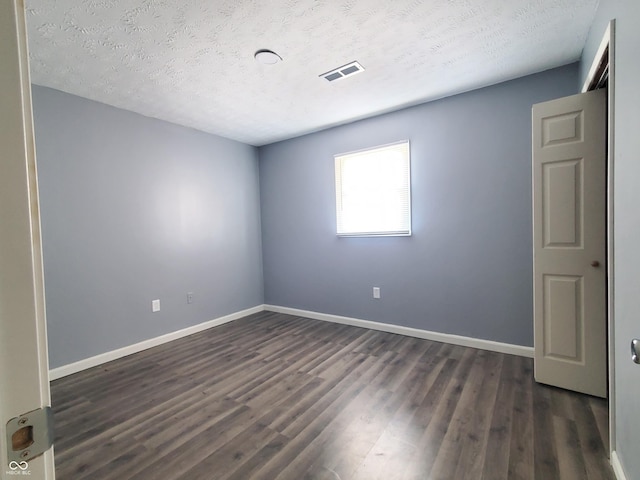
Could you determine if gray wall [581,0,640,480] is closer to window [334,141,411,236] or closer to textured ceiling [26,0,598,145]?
textured ceiling [26,0,598,145]

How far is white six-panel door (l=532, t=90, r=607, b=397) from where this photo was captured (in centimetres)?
204

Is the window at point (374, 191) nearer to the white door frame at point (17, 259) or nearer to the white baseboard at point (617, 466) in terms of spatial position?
the white baseboard at point (617, 466)

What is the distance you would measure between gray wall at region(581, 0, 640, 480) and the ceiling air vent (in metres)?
1.56

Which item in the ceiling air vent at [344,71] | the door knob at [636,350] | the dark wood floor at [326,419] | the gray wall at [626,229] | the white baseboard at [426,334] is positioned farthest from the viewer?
the white baseboard at [426,334]

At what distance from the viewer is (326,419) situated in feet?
6.45

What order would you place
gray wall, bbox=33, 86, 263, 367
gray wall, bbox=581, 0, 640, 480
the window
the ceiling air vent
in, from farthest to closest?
the window → gray wall, bbox=33, 86, 263, 367 → the ceiling air vent → gray wall, bbox=581, 0, 640, 480

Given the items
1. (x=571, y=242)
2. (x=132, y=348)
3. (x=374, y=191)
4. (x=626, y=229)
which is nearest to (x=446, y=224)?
(x=374, y=191)

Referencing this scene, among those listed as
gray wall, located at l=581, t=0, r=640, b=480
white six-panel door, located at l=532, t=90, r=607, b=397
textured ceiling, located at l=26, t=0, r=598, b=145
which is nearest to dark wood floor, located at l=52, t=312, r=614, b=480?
white six-panel door, located at l=532, t=90, r=607, b=397

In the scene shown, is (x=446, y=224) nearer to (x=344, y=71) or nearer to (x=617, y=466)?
(x=344, y=71)

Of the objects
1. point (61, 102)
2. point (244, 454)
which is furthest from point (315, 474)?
point (61, 102)

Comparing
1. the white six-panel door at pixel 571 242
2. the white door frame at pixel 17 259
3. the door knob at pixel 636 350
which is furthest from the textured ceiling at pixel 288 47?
the door knob at pixel 636 350

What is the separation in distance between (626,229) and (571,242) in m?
0.89

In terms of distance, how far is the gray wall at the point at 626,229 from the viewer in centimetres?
123
